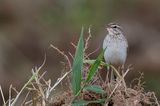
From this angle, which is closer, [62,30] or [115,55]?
[115,55]

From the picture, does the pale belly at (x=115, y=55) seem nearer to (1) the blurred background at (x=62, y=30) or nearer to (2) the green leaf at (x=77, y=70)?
(2) the green leaf at (x=77, y=70)

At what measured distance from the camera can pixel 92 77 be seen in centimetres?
425

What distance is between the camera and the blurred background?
1151 centimetres

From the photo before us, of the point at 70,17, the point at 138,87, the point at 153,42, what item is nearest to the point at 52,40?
the point at 70,17

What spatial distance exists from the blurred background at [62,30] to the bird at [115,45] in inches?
181

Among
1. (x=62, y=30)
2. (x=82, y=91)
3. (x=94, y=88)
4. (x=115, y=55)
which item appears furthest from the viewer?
(x=62, y=30)

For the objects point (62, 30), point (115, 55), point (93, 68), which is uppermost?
point (93, 68)

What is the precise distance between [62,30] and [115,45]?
646 cm

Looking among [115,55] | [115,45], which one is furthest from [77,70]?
[115,45]

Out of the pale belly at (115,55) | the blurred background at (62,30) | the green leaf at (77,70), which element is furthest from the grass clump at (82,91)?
the blurred background at (62,30)

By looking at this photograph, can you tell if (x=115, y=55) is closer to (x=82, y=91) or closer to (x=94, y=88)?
(x=82, y=91)

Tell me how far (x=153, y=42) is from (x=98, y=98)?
8.17m

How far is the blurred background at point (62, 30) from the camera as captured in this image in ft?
37.8

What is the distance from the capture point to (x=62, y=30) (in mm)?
12688
